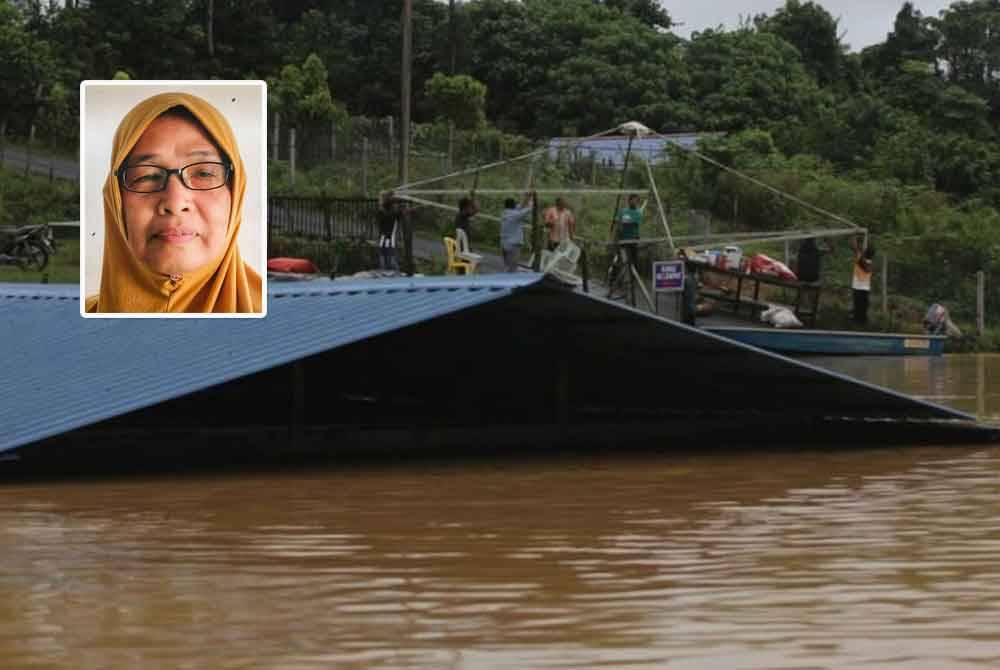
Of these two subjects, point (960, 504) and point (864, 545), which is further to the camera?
point (960, 504)

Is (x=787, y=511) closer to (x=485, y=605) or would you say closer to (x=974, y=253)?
(x=485, y=605)

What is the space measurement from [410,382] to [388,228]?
596cm

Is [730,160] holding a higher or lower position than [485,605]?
higher

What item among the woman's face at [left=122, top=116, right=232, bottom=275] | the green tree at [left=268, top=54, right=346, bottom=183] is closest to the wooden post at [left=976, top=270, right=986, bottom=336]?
the green tree at [left=268, top=54, right=346, bottom=183]

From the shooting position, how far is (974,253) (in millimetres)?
24719

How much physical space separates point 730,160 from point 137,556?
26.8m

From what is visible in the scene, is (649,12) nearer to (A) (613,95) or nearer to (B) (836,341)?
(A) (613,95)

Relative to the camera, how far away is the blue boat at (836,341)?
1814 cm

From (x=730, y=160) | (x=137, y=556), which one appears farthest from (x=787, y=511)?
(x=730, y=160)

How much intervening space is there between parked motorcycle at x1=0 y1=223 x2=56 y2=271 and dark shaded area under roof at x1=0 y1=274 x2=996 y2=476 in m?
11.7

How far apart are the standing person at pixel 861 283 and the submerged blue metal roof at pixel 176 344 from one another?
11.3 meters

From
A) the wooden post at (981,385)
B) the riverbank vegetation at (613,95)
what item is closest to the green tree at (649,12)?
the riverbank vegetation at (613,95)

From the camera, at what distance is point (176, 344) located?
9094 millimetres

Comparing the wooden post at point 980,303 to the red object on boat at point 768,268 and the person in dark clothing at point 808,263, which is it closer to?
the person in dark clothing at point 808,263
